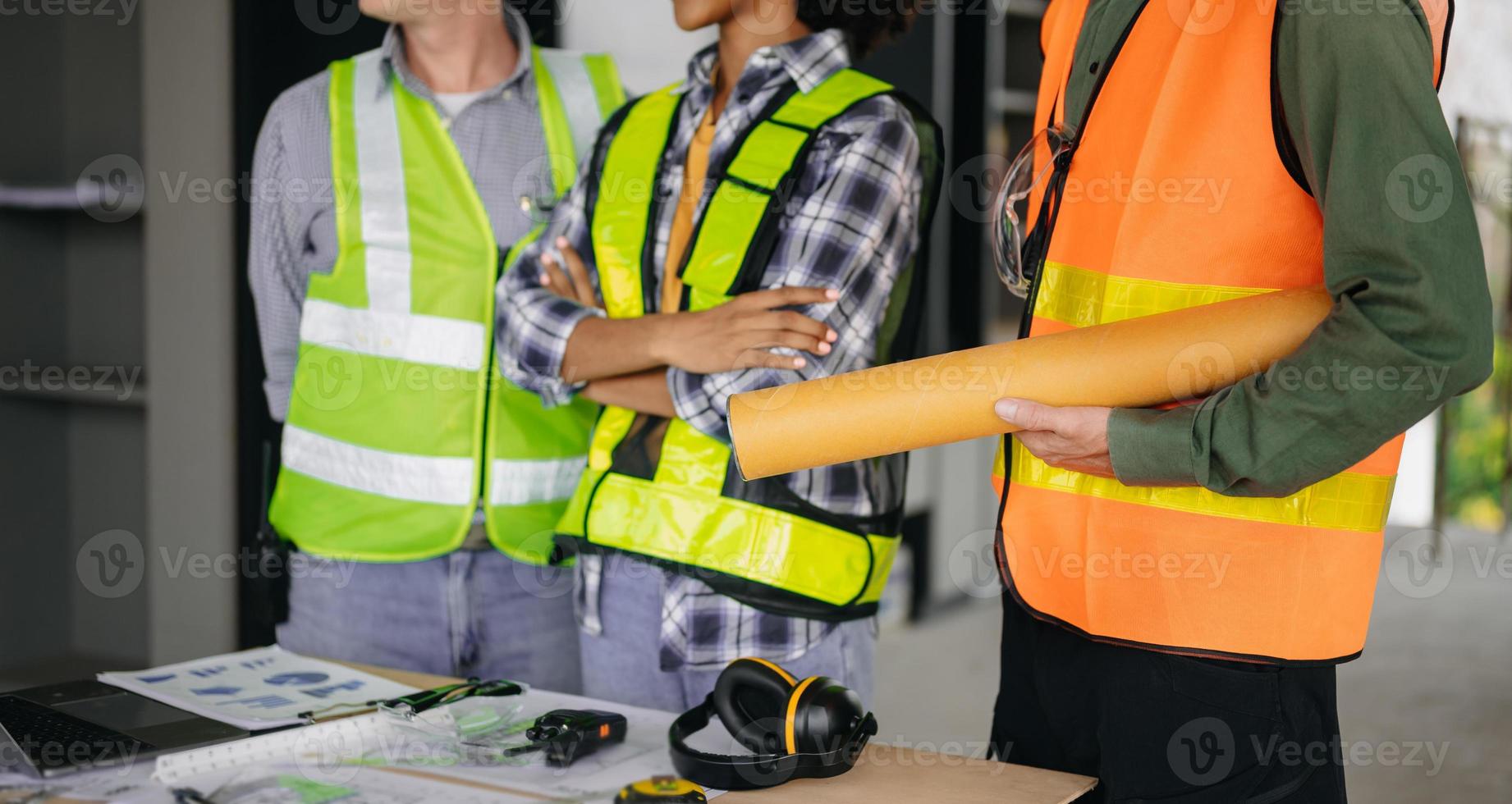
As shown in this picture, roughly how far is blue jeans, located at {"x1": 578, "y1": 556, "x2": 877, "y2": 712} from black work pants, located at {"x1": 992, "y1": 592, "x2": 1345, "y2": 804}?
48 cm

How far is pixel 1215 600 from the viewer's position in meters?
1.24

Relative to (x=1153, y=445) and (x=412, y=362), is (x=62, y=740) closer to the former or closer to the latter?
(x=412, y=362)

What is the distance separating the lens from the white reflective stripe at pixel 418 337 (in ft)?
6.92

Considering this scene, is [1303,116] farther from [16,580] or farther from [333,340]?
[16,580]

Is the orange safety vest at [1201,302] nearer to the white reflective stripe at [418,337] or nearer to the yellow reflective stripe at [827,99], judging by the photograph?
the yellow reflective stripe at [827,99]

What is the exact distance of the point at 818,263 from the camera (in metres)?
1.74

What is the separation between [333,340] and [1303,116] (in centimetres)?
156

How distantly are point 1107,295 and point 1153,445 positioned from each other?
0.19 m

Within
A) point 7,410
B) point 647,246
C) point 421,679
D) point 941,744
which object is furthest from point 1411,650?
point 7,410

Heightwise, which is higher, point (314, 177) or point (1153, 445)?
point (314, 177)

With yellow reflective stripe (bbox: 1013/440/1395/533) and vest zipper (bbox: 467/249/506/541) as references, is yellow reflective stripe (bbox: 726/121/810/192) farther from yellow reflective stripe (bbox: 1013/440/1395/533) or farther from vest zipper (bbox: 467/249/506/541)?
yellow reflective stripe (bbox: 1013/440/1395/533)

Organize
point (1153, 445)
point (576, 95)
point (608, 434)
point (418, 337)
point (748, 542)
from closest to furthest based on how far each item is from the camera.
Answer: point (1153, 445)
point (748, 542)
point (608, 434)
point (418, 337)
point (576, 95)

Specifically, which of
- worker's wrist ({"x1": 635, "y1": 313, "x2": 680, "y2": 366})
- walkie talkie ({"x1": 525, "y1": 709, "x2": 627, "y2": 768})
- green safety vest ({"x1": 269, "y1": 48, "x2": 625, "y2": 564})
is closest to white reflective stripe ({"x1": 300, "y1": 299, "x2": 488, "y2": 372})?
green safety vest ({"x1": 269, "y1": 48, "x2": 625, "y2": 564})

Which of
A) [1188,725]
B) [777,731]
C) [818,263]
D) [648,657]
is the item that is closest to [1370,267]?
[1188,725]
